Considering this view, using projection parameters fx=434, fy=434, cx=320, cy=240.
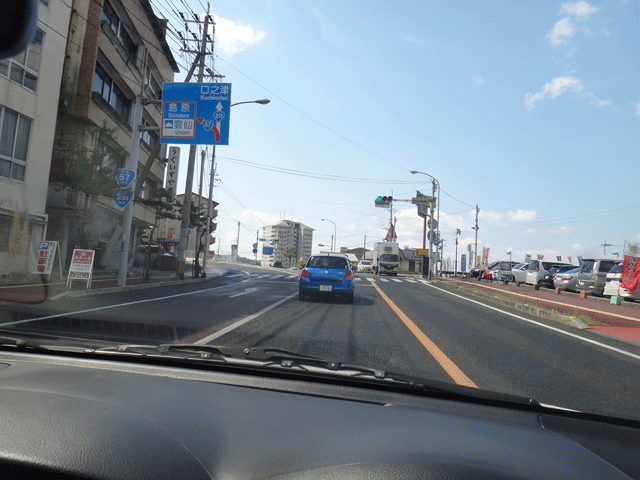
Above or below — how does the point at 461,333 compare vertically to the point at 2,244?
below

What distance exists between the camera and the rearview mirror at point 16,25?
9.84 ft

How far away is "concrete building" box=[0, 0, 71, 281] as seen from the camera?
46.7ft

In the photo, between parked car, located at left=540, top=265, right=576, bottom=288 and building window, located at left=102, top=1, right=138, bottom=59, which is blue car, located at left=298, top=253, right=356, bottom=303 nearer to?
building window, located at left=102, top=1, right=138, bottom=59

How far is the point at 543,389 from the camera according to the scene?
4363 millimetres

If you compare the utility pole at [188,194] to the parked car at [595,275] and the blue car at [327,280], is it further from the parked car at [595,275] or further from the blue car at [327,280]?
the parked car at [595,275]

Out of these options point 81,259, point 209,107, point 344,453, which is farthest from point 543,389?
point 209,107

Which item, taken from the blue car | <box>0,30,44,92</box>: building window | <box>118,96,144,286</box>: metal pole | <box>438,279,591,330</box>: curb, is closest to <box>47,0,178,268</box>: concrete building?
<box>118,96,144,286</box>: metal pole

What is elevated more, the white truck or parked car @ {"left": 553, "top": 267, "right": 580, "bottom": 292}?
the white truck

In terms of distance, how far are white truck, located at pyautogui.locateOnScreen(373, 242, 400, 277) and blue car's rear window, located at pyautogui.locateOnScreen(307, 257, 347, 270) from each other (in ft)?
105

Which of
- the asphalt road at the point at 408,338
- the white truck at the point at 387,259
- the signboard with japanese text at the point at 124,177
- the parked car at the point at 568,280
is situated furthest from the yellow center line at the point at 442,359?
the white truck at the point at 387,259

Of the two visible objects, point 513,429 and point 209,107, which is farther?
point 209,107

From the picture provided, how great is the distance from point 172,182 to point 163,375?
100 ft

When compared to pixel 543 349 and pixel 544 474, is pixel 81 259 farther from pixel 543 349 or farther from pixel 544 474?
pixel 544 474

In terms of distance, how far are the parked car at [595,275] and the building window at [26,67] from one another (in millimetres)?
24331
